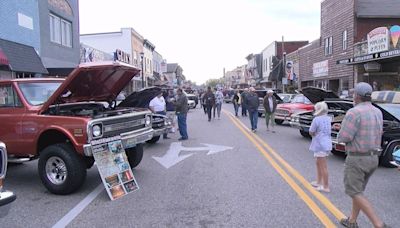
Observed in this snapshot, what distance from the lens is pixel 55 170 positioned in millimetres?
7246

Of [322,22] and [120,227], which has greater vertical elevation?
[322,22]

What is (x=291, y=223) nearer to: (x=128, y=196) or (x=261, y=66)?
(x=128, y=196)

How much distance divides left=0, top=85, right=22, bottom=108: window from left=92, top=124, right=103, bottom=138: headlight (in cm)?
181

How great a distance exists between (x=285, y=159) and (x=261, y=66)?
62.6m

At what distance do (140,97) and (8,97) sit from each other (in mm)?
2944

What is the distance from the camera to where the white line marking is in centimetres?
559

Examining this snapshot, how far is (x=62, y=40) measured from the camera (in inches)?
941

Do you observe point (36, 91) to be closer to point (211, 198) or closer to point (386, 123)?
point (211, 198)


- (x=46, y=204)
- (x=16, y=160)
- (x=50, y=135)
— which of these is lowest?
(x=46, y=204)

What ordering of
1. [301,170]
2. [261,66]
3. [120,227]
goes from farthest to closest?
[261,66]
[301,170]
[120,227]

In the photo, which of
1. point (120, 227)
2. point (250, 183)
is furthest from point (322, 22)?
point (120, 227)

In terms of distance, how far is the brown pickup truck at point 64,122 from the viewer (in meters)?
6.96

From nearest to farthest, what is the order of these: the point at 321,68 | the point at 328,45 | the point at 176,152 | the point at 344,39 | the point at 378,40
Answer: the point at 176,152 → the point at 378,40 → the point at 344,39 → the point at 328,45 → the point at 321,68

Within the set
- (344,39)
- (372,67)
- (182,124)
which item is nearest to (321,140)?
(182,124)
